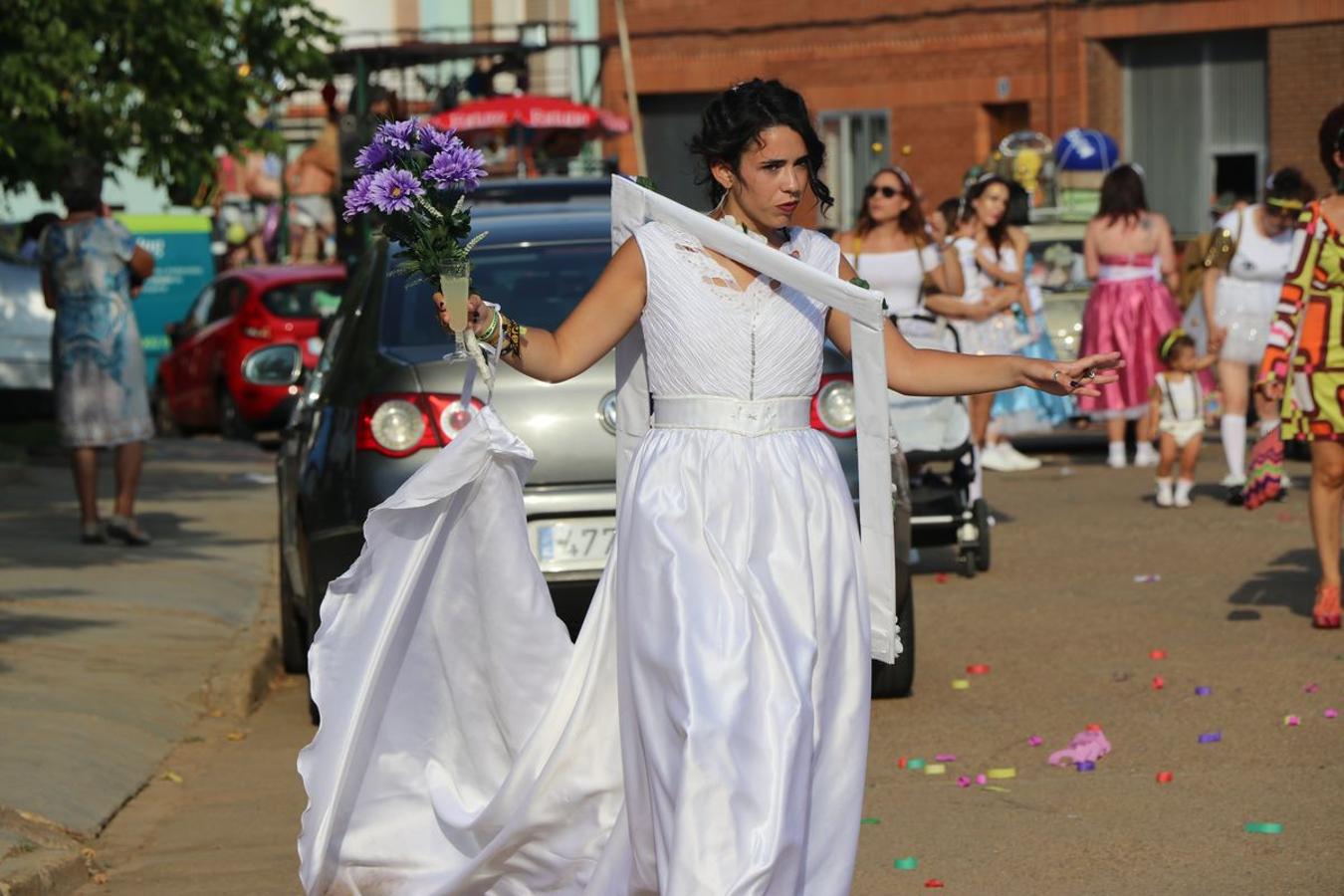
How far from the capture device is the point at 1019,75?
3556 centimetres

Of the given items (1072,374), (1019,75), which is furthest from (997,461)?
(1019,75)

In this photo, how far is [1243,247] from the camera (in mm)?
15008

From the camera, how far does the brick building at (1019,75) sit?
33.3 m

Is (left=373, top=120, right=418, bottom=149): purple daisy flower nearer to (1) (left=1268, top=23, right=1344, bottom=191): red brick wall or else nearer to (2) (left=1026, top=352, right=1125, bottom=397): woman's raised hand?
(2) (left=1026, top=352, right=1125, bottom=397): woman's raised hand

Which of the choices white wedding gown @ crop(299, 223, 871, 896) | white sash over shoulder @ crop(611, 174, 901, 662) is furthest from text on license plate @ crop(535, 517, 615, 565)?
white sash over shoulder @ crop(611, 174, 901, 662)

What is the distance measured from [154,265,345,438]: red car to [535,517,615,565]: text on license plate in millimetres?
12628

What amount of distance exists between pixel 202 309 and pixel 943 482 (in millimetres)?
13281

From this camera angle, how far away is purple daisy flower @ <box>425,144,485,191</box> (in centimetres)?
496

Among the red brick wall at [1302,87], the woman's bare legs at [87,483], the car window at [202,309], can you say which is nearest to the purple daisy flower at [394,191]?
the woman's bare legs at [87,483]

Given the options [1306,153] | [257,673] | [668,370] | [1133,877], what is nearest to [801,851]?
[668,370]

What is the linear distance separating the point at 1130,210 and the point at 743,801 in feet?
40.1

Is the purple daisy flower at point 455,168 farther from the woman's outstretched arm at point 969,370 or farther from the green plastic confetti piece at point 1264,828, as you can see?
the green plastic confetti piece at point 1264,828

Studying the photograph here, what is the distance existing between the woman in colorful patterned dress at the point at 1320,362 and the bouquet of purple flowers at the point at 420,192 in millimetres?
5131

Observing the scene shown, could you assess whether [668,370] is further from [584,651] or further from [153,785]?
[153,785]
